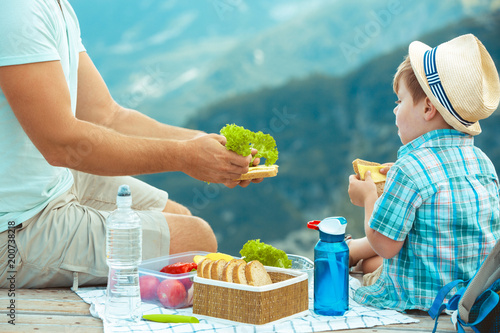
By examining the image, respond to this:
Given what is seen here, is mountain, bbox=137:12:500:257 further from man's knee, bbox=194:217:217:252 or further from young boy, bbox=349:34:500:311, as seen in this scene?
young boy, bbox=349:34:500:311

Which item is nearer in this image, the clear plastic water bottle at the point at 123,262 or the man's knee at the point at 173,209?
the clear plastic water bottle at the point at 123,262

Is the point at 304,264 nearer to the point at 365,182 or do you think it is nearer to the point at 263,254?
the point at 263,254

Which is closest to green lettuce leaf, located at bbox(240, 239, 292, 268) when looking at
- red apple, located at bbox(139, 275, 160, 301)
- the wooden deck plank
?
red apple, located at bbox(139, 275, 160, 301)

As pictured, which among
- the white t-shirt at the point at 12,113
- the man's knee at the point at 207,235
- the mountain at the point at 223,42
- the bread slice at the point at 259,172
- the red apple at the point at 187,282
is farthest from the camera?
the mountain at the point at 223,42

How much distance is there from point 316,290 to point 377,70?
11.7 m

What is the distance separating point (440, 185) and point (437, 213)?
0.11 meters

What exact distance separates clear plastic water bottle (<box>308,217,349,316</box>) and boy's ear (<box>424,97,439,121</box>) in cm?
54

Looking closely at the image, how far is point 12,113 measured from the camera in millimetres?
2484

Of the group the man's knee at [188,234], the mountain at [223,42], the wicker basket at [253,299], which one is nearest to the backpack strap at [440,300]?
the wicker basket at [253,299]

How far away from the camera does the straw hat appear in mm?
2234

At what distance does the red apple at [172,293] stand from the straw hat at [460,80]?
1286mm

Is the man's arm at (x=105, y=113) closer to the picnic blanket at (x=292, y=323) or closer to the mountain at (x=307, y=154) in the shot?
the picnic blanket at (x=292, y=323)

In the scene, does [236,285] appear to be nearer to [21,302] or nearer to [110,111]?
[21,302]

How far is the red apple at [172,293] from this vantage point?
7.94 ft
